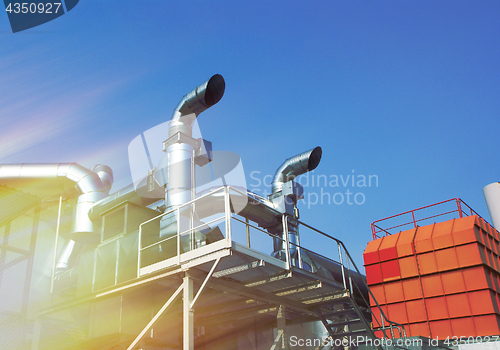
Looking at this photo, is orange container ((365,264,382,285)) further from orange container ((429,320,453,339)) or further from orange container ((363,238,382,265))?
orange container ((429,320,453,339))

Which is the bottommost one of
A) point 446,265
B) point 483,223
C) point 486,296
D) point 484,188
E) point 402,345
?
point 402,345

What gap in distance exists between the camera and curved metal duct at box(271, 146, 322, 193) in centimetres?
Result: 1688

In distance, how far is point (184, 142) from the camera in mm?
13688

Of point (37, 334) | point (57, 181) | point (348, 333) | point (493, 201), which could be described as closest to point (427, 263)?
point (348, 333)

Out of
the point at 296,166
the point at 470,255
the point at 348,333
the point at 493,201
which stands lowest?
the point at 348,333

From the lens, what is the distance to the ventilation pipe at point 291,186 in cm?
1653

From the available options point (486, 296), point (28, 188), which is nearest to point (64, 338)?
point (28, 188)

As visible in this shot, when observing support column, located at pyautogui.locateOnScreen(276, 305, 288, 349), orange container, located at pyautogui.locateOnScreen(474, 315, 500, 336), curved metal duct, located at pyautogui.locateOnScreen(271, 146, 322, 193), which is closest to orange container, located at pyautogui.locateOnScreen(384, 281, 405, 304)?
orange container, located at pyautogui.locateOnScreen(474, 315, 500, 336)

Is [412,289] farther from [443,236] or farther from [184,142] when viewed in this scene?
[184,142]

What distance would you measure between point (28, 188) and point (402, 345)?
1500cm

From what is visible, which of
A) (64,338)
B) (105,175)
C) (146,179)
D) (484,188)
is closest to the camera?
(64,338)

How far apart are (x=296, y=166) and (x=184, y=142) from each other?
5.23 m

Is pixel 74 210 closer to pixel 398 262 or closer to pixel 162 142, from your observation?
pixel 162 142

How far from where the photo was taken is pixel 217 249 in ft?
29.3
